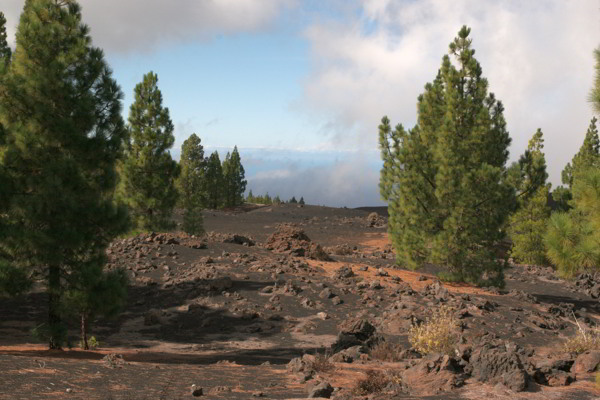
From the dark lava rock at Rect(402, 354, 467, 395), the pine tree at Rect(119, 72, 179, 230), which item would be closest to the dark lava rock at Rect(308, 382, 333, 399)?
the dark lava rock at Rect(402, 354, 467, 395)

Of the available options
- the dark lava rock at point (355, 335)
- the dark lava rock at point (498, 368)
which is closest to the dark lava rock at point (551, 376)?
the dark lava rock at point (498, 368)

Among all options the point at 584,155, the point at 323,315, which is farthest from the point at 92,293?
the point at 584,155

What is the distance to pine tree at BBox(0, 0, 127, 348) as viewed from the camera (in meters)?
12.9

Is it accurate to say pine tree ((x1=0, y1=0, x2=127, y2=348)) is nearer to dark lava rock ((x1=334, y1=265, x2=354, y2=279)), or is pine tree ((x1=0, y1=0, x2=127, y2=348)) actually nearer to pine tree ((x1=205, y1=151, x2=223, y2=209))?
dark lava rock ((x1=334, y1=265, x2=354, y2=279))

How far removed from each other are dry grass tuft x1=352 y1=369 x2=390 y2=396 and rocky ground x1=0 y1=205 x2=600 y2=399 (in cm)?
3

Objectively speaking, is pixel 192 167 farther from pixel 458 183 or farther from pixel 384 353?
pixel 384 353

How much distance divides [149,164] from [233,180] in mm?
42777

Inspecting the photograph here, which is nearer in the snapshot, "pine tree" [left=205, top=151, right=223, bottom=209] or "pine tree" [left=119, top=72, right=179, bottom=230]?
"pine tree" [left=119, top=72, right=179, bottom=230]

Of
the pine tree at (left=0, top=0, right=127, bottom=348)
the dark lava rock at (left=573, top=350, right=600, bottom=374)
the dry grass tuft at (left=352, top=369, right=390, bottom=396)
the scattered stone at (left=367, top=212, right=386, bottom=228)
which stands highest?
the pine tree at (left=0, top=0, right=127, bottom=348)

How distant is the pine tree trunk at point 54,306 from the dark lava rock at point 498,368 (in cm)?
1009

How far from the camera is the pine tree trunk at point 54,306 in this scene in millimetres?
13508

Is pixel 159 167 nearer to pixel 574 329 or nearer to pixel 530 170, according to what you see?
pixel 530 170

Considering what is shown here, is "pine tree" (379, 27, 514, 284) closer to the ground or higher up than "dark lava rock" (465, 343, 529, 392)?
higher up

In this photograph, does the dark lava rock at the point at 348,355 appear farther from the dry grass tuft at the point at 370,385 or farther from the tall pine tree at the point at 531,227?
the tall pine tree at the point at 531,227
